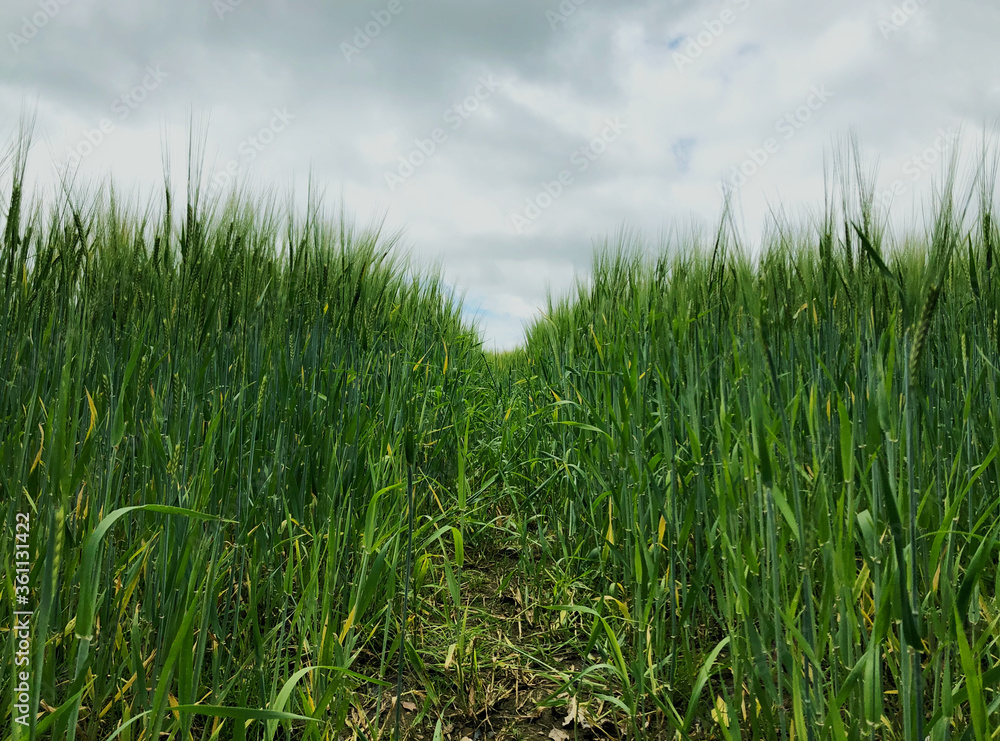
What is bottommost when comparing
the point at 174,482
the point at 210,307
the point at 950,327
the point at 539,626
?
the point at 539,626

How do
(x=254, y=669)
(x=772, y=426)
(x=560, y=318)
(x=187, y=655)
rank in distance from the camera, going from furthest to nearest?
1. (x=560, y=318)
2. (x=254, y=669)
3. (x=772, y=426)
4. (x=187, y=655)

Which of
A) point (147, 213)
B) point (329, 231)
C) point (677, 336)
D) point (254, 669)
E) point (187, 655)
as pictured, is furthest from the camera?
point (329, 231)

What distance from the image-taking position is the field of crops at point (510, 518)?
32.7 inches

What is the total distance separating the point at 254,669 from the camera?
3.65 feet

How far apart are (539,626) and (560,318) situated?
2039 mm

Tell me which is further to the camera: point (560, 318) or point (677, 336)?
point (560, 318)

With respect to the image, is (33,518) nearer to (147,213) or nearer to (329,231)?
(147,213)

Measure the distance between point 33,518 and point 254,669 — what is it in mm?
577

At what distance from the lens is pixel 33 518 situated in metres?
1.19

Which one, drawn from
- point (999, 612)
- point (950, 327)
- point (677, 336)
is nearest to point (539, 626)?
point (677, 336)

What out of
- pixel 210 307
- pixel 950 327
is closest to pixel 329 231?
pixel 210 307

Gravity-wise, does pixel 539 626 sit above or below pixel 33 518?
below

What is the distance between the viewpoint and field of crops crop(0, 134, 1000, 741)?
830mm

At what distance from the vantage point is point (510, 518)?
2.05 m
